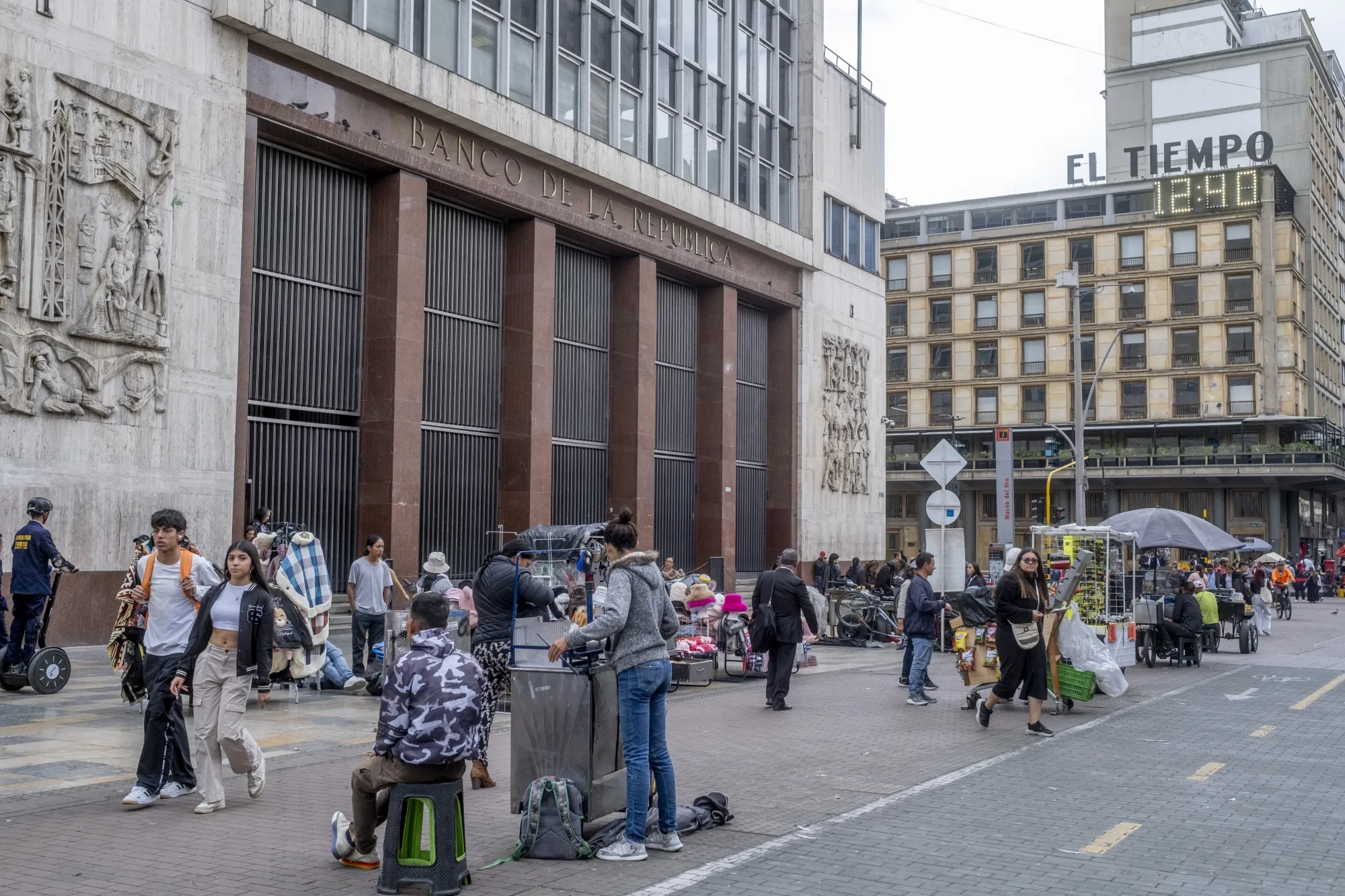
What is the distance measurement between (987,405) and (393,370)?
58999 mm

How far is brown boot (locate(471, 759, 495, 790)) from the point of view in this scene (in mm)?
9438

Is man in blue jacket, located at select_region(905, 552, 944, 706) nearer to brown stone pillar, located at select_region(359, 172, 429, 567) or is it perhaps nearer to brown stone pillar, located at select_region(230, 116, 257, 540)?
brown stone pillar, located at select_region(230, 116, 257, 540)

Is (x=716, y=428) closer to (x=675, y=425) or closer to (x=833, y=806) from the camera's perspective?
(x=675, y=425)

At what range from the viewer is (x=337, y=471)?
2358 cm

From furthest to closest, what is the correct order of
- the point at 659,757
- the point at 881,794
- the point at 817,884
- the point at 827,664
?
the point at 827,664 < the point at 881,794 < the point at 659,757 < the point at 817,884

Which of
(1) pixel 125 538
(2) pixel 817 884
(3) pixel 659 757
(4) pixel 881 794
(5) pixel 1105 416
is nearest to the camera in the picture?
(2) pixel 817 884

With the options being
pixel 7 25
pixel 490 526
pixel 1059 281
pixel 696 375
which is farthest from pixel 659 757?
pixel 1059 281

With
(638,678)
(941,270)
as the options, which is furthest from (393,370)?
(941,270)

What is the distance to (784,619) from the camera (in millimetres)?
14898

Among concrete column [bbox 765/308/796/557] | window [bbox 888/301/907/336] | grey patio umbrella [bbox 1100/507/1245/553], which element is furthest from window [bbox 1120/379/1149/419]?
grey patio umbrella [bbox 1100/507/1245/553]

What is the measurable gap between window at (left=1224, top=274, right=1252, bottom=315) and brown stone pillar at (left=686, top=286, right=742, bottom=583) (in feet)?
155

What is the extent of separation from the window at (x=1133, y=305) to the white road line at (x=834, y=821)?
213 ft

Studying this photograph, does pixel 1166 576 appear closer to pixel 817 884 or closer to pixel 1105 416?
pixel 817 884

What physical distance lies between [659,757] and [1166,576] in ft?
74.5
